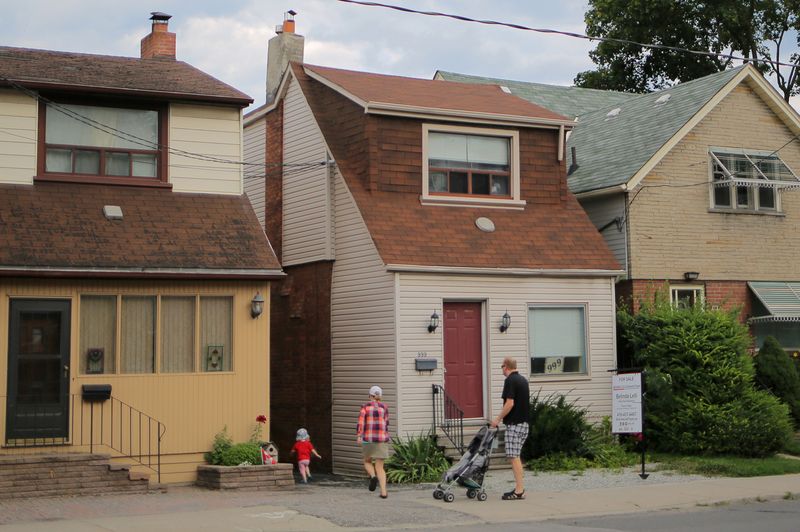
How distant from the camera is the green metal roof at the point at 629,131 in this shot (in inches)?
922

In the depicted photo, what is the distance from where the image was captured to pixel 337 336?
21.1 meters

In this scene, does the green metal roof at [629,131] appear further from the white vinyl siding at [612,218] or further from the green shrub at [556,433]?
the green shrub at [556,433]

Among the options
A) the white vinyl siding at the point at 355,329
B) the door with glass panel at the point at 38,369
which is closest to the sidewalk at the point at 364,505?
the door with glass panel at the point at 38,369

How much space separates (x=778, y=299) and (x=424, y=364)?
8.87 m

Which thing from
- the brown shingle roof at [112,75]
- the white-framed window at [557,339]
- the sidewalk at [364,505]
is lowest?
the sidewalk at [364,505]

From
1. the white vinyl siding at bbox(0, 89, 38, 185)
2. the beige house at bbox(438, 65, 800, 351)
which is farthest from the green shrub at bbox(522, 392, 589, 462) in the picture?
the white vinyl siding at bbox(0, 89, 38, 185)

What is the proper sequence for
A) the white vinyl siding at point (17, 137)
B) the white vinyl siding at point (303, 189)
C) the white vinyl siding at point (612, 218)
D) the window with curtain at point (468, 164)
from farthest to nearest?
the white vinyl siding at point (612, 218)
the white vinyl siding at point (303, 189)
the window with curtain at point (468, 164)
the white vinyl siding at point (17, 137)

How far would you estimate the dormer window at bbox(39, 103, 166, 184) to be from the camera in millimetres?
18359

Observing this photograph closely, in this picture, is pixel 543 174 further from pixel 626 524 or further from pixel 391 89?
pixel 626 524

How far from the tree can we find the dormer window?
26474 mm

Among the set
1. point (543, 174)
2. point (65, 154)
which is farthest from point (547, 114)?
point (65, 154)

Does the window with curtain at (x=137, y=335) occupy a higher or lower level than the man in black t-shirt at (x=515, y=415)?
higher

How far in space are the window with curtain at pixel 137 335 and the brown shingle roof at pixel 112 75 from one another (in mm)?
3642

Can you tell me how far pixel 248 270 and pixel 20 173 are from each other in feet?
13.1
